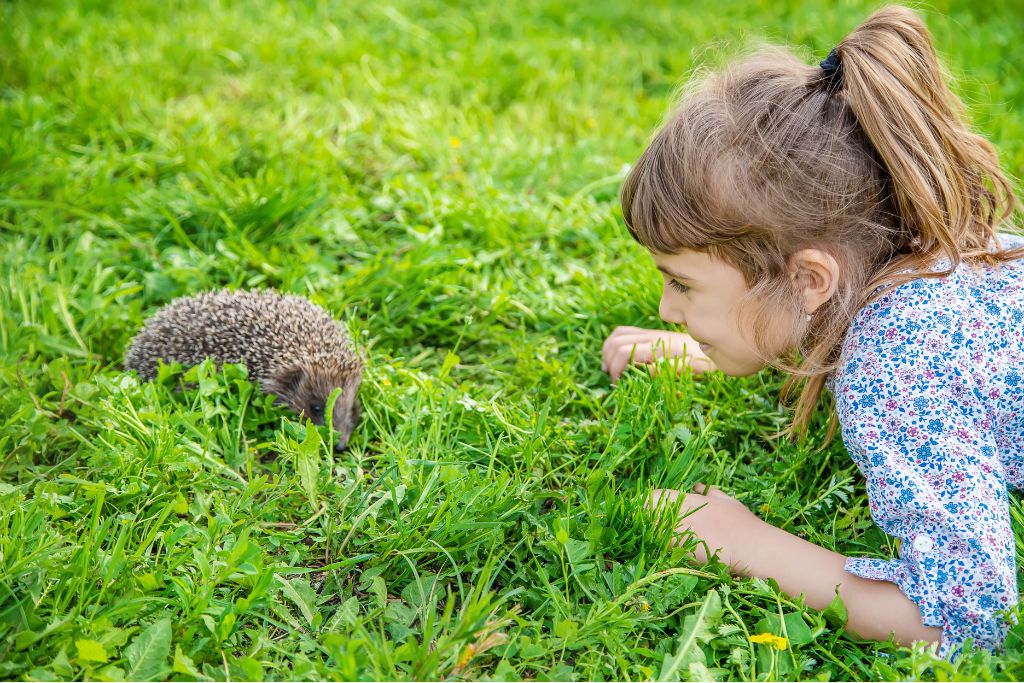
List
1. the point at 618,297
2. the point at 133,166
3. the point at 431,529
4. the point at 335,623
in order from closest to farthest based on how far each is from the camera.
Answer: the point at 335,623, the point at 431,529, the point at 618,297, the point at 133,166

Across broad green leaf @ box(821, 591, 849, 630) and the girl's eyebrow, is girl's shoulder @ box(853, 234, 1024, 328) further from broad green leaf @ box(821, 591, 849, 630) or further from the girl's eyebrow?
broad green leaf @ box(821, 591, 849, 630)

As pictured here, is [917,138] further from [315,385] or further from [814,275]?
[315,385]

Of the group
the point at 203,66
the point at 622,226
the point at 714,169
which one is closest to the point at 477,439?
the point at 714,169

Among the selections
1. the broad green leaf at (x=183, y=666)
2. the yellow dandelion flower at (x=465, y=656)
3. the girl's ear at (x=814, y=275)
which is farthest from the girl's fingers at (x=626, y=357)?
the broad green leaf at (x=183, y=666)

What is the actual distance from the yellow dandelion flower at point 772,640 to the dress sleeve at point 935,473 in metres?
0.35

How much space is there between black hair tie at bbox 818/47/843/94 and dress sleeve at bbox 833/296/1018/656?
2.41 ft

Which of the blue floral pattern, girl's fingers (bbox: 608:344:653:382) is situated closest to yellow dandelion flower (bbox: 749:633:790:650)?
the blue floral pattern

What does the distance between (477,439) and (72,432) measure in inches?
57.0

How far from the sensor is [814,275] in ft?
8.87

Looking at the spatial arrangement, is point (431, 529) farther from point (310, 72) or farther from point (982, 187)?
point (310, 72)

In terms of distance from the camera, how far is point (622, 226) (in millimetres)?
4512

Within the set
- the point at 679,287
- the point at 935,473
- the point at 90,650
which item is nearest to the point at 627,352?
the point at 679,287

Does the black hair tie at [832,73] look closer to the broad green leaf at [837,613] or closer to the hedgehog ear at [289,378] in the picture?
the broad green leaf at [837,613]

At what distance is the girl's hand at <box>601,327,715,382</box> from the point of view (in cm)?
346
